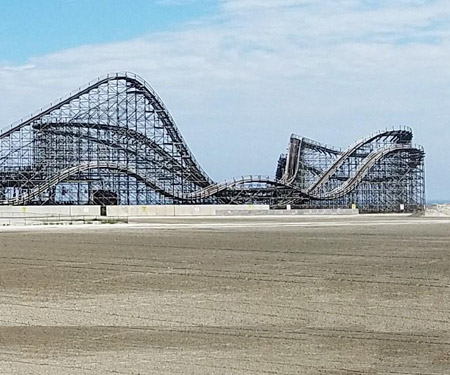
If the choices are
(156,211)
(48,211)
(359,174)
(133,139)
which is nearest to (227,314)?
(48,211)

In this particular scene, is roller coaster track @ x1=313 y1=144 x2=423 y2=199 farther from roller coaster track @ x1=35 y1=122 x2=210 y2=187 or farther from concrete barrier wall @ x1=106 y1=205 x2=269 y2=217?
roller coaster track @ x1=35 y1=122 x2=210 y2=187

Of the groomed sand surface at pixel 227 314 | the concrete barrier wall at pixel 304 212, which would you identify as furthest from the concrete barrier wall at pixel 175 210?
the groomed sand surface at pixel 227 314

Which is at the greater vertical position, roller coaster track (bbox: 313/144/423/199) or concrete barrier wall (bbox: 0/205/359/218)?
roller coaster track (bbox: 313/144/423/199)

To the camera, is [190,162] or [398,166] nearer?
[190,162]

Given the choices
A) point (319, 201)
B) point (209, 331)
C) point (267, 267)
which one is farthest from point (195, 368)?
point (319, 201)

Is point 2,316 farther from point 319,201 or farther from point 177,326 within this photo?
point 319,201

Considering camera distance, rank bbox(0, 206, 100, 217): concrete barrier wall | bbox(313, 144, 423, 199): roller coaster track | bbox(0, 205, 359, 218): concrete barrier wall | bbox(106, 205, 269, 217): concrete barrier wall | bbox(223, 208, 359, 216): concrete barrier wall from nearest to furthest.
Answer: bbox(0, 206, 100, 217): concrete barrier wall, bbox(0, 205, 359, 218): concrete barrier wall, bbox(106, 205, 269, 217): concrete barrier wall, bbox(223, 208, 359, 216): concrete barrier wall, bbox(313, 144, 423, 199): roller coaster track

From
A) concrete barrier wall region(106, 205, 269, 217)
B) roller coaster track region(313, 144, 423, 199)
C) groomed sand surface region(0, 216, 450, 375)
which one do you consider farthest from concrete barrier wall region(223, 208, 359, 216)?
groomed sand surface region(0, 216, 450, 375)

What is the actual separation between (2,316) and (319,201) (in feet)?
190

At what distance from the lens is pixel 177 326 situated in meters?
7.80

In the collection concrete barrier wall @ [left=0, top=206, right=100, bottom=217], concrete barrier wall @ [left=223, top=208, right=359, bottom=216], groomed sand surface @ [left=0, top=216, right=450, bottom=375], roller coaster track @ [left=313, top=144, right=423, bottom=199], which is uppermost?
roller coaster track @ [left=313, top=144, right=423, bottom=199]

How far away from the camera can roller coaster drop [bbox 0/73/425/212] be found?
186 feet

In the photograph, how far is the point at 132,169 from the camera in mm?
A: 57406

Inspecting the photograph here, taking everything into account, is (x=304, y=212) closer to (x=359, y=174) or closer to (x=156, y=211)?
(x=359, y=174)
